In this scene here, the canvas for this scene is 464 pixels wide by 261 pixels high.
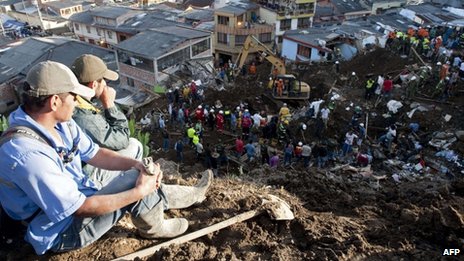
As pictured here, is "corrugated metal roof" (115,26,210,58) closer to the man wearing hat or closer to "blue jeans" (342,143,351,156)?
"blue jeans" (342,143,351,156)

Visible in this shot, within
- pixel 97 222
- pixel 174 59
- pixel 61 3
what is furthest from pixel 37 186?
pixel 61 3

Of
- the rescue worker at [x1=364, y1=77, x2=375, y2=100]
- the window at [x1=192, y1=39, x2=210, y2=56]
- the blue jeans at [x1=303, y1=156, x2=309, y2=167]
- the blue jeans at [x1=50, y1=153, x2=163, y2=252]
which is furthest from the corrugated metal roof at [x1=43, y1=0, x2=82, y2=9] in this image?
the blue jeans at [x1=50, y1=153, x2=163, y2=252]

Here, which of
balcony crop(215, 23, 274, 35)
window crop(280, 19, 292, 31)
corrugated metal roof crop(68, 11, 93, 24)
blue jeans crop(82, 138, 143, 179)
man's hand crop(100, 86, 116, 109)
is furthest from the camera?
corrugated metal roof crop(68, 11, 93, 24)

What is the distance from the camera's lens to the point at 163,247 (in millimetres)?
3938

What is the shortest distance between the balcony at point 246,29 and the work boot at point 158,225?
30927 millimetres

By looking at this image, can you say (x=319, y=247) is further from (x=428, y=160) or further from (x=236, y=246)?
(x=428, y=160)

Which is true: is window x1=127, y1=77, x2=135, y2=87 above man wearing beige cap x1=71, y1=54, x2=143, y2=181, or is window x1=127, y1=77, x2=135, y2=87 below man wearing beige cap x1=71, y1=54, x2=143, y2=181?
below

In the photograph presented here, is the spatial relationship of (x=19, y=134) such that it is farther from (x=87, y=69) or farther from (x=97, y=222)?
(x=87, y=69)

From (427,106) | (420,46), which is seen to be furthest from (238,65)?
(427,106)

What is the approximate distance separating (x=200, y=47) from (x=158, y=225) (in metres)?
24.9

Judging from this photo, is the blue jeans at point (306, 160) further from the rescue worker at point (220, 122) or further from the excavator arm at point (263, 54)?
the excavator arm at point (263, 54)

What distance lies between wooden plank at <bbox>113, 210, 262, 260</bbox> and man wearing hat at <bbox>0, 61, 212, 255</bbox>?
0.95ft

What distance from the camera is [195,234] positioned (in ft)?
13.7

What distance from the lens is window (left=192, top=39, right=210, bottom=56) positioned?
27205 millimetres
